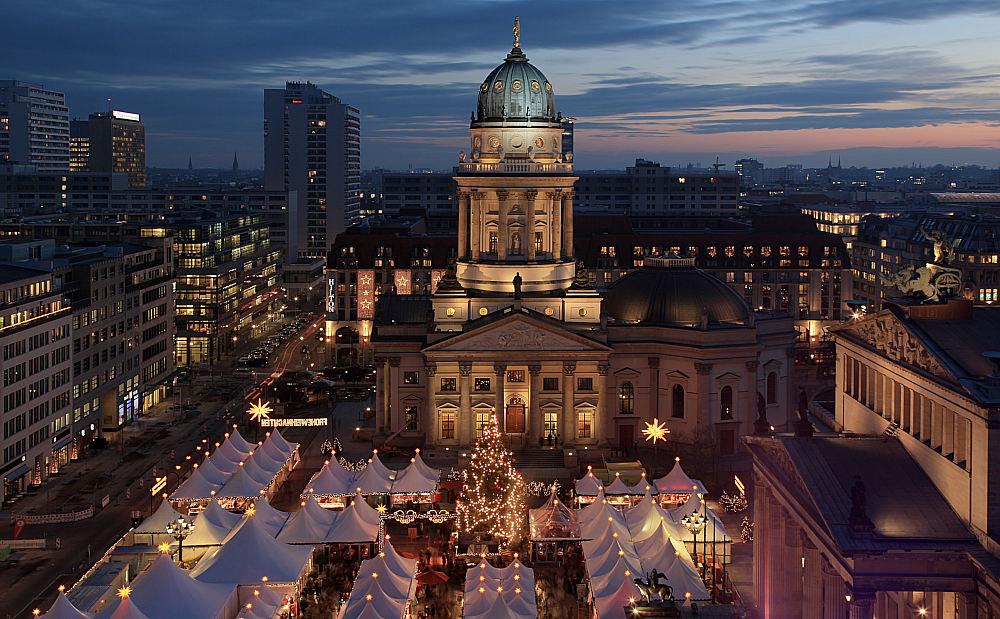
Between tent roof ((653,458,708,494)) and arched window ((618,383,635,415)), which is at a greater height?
arched window ((618,383,635,415))

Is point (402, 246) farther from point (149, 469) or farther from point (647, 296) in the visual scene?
point (149, 469)

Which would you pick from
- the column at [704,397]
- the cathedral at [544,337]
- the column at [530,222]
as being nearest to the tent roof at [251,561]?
the cathedral at [544,337]

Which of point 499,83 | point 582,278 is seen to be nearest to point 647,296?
point 582,278

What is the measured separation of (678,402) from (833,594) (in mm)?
57961

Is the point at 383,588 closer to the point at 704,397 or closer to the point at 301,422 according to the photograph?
the point at 704,397

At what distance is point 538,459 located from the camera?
97.9m

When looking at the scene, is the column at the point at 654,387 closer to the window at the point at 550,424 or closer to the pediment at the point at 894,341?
the window at the point at 550,424

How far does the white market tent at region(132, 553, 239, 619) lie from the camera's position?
53.2 m

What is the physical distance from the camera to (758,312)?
112250 mm

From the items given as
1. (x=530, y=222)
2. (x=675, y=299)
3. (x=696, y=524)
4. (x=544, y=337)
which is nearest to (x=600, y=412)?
(x=544, y=337)

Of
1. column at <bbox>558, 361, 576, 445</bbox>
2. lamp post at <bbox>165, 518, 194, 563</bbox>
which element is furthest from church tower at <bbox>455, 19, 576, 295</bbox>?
lamp post at <bbox>165, 518, 194, 563</bbox>

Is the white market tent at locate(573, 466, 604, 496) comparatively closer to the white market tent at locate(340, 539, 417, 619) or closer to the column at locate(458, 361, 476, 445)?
the white market tent at locate(340, 539, 417, 619)

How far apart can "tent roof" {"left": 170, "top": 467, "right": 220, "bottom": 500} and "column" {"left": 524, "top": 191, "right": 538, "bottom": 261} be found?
132ft

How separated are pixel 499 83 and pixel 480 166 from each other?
27.1ft
